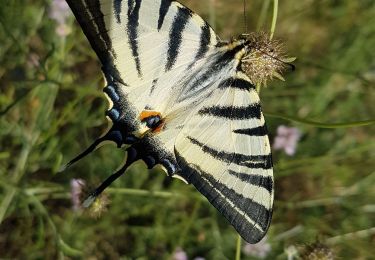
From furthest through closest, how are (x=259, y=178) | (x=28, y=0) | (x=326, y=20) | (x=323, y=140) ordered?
1. (x=326, y=20)
2. (x=323, y=140)
3. (x=28, y=0)
4. (x=259, y=178)

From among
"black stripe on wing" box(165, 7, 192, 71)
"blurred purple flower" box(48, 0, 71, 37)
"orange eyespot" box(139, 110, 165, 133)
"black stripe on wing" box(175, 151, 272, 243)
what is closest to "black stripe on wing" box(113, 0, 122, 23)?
"black stripe on wing" box(165, 7, 192, 71)

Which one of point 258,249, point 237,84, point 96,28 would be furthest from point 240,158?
point 258,249

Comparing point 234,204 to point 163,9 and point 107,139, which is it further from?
point 163,9

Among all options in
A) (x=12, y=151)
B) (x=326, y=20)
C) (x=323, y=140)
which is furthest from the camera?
(x=326, y=20)

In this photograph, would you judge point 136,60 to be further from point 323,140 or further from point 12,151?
point 323,140

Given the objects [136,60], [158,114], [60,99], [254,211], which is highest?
[136,60]

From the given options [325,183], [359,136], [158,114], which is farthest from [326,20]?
[158,114]

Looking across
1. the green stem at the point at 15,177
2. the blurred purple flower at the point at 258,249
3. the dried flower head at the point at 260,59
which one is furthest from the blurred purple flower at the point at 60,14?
the blurred purple flower at the point at 258,249

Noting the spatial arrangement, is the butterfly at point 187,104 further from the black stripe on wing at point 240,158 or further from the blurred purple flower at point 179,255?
the blurred purple flower at point 179,255
